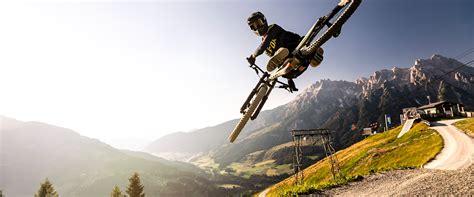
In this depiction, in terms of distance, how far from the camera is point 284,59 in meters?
6.77

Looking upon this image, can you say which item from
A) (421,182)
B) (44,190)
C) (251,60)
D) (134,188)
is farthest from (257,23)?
(44,190)

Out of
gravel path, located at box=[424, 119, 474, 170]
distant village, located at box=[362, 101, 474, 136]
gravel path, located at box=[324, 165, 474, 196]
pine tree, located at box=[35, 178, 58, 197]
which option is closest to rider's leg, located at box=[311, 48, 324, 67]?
gravel path, located at box=[324, 165, 474, 196]

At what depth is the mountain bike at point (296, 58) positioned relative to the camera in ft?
17.1

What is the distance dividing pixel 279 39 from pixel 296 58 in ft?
3.13

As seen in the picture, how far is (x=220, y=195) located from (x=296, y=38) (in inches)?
7789

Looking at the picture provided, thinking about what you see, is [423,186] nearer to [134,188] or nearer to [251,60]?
[251,60]

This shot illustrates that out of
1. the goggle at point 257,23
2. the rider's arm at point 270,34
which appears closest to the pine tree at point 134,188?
the goggle at point 257,23

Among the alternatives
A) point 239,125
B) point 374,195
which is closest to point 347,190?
point 374,195

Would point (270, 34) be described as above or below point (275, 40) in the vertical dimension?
above

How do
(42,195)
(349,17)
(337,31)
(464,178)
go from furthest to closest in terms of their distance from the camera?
(42,195) < (464,178) < (337,31) < (349,17)

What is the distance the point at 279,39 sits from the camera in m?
7.05

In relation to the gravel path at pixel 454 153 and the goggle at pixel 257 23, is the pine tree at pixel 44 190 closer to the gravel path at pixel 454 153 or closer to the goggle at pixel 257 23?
the goggle at pixel 257 23

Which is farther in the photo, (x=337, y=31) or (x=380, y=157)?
(x=380, y=157)

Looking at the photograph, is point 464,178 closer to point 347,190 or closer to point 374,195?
point 374,195
